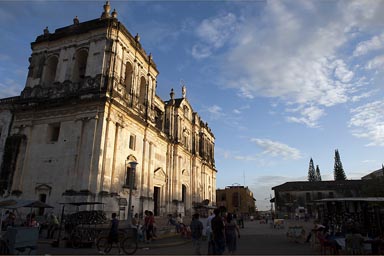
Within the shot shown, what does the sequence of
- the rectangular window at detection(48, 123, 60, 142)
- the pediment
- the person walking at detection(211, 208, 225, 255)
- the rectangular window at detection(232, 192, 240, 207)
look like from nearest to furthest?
1. the person walking at detection(211, 208, 225, 255)
2. the rectangular window at detection(48, 123, 60, 142)
3. the pediment
4. the rectangular window at detection(232, 192, 240, 207)

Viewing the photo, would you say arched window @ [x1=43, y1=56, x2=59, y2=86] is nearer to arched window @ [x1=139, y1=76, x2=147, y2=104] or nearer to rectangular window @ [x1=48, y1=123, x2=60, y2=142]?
rectangular window @ [x1=48, y1=123, x2=60, y2=142]

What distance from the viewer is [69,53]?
24.7m

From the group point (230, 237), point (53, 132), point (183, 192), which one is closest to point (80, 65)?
point (53, 132)

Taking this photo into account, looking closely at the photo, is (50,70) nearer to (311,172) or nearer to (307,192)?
(307,192)

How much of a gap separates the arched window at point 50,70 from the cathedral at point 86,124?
3.4 inches

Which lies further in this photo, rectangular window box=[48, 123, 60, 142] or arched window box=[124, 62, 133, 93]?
arched window box=[124, 62, 133, 93]

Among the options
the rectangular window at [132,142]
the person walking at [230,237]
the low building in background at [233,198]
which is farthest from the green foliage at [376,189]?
the low building in background at [233,198]

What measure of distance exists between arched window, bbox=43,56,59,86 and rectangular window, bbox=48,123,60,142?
180 inches

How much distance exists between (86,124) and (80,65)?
7038 millimetres

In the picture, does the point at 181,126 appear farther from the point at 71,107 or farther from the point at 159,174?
the point at 71,107

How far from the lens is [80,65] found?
25.2m

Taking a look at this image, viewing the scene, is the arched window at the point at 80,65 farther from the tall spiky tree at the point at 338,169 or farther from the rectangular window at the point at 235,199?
the tall spiky tree at the point at 338,169

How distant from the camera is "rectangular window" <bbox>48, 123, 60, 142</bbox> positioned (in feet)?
74.6

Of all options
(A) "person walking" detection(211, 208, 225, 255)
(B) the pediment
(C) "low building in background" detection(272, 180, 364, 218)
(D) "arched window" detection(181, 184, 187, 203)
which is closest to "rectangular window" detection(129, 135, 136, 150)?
(B) the pediment
